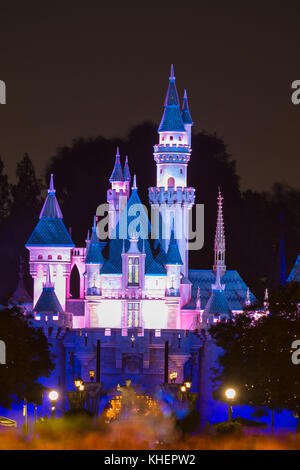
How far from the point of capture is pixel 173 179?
98000 mm

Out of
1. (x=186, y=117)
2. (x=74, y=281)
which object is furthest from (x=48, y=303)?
(x=74, y=281)

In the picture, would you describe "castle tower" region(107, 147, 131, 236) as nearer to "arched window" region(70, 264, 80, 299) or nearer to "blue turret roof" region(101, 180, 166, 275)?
"blue turret roof" region(101, 180, 166, 275)

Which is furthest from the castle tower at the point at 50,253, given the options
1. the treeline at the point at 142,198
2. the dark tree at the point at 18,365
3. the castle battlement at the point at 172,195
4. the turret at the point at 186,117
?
the treeline at the point at 142,198

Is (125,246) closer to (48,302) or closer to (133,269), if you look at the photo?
(133,269)

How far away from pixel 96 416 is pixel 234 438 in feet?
67.5

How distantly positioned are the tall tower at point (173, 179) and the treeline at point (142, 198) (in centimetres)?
2146

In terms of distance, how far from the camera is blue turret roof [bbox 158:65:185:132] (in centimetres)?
9756

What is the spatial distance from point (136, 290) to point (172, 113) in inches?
422

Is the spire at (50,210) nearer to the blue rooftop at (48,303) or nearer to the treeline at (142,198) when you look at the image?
the blue rooftop at (48,303)

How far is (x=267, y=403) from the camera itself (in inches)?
2987

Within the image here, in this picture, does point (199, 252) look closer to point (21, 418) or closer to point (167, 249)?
point (167, 249)

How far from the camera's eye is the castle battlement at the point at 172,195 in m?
97.2

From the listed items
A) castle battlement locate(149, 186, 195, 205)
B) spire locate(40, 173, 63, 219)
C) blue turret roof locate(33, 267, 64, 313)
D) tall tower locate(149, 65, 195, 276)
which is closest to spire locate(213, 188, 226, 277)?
tall tower locate(149, 65, 195, 276)
